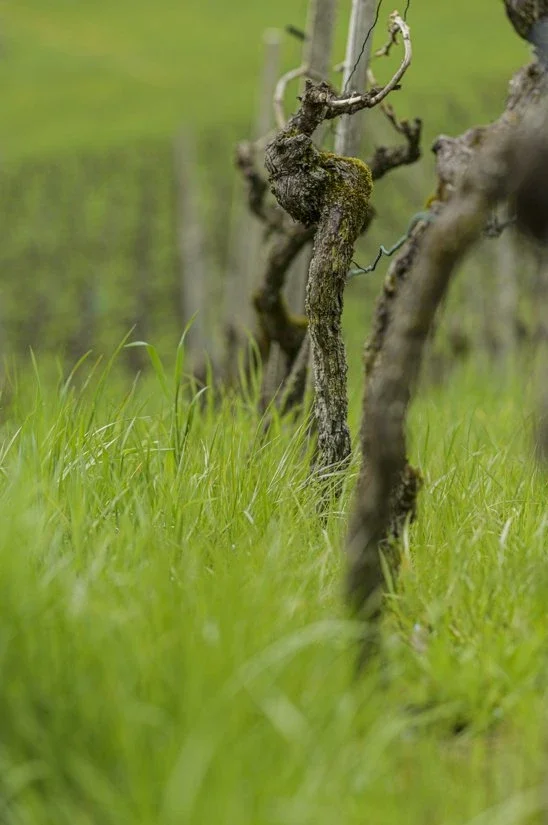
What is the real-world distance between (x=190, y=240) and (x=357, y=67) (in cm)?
1012

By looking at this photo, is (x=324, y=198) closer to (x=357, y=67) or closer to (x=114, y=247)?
(x=357, y=67)

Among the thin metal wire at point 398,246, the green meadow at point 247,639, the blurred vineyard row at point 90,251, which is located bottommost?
the blurred vineyard row at point 90,251

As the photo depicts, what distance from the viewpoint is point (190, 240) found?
1360cm

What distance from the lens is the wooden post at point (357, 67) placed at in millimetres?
3574

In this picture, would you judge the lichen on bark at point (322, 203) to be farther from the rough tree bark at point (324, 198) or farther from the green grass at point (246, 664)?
the green grass at point (246, 664)

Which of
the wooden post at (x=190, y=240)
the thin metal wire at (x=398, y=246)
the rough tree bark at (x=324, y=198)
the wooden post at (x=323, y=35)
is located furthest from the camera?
the wooden post at (x=190, y=240)

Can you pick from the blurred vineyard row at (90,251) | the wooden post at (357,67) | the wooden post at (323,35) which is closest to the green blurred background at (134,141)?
the blurred vineyard row at (90,251)

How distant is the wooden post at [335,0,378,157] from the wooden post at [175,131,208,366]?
7.92 meters

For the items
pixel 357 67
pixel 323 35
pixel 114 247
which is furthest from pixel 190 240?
pixel 357 67

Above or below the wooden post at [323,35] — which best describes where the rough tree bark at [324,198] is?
below

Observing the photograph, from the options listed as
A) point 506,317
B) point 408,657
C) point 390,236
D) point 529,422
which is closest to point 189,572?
point 408,657

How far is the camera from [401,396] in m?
1.80

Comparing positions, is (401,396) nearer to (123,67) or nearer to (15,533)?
(15,533)

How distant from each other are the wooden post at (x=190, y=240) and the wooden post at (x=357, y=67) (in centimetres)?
792
